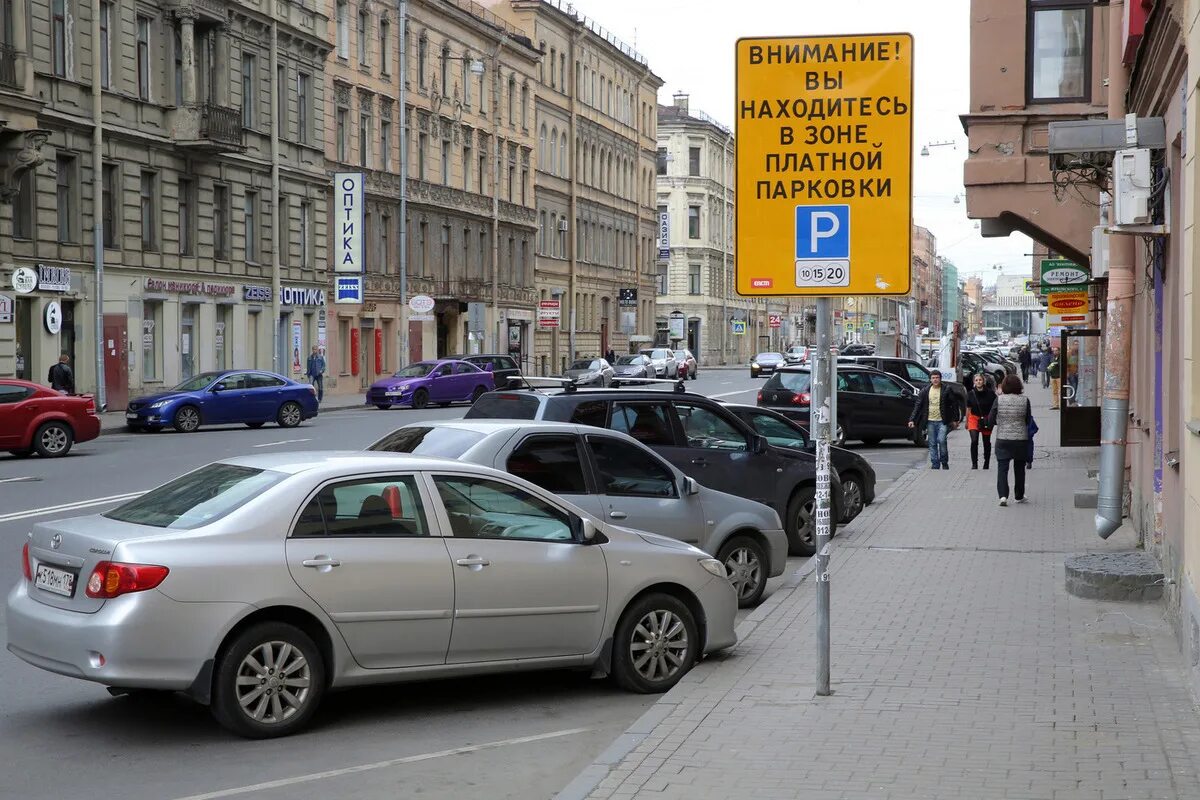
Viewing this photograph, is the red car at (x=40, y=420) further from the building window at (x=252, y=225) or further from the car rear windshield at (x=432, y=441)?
the building window at (x=252, y=225)

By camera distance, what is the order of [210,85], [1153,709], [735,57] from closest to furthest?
1. [1153,709]
2. [735,57]
3. [210,85]

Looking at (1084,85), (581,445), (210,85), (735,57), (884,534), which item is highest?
(210,85)

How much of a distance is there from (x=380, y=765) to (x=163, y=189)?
3544cm

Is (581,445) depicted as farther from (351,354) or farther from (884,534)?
(351,354)

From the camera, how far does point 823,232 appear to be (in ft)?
27.6

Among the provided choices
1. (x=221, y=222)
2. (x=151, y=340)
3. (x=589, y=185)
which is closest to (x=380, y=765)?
(x=151, y=340)

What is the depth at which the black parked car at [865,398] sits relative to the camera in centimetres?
3083

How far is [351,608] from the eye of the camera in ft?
25.4

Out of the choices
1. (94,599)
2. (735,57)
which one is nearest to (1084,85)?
(735,57)

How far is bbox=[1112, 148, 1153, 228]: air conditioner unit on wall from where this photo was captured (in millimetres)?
10742

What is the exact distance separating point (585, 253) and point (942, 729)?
7412 cm

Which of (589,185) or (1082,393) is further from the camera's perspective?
(589,185)

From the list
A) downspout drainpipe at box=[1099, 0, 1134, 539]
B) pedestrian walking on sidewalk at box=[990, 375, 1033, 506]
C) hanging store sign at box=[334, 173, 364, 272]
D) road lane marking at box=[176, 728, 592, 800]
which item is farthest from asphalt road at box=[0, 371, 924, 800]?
hanging store sign at box=[334, 173, 364, 272]

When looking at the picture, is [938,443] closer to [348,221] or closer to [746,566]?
[746,566]
